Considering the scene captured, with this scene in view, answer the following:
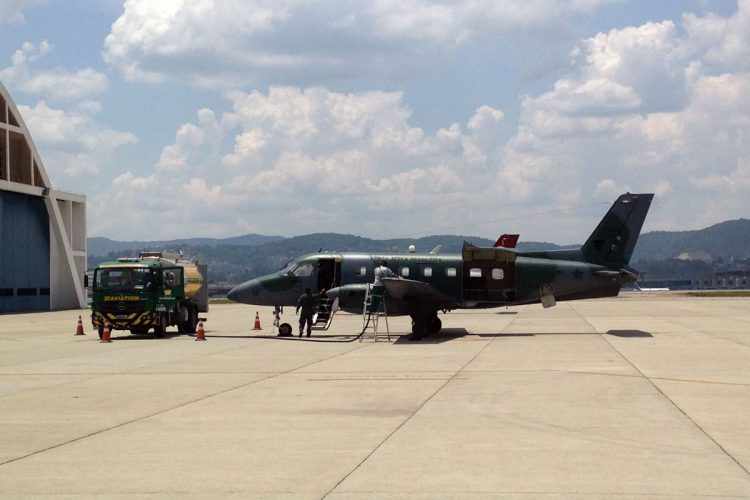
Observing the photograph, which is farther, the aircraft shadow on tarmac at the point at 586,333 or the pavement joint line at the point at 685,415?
the aircraft shadow on tarmac at the point at 586,333

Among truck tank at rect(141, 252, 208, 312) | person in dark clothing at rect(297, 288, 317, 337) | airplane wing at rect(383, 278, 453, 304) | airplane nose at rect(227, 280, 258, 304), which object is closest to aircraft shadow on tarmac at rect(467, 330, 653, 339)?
airplane wing at rect(383, 278, 453, 304)

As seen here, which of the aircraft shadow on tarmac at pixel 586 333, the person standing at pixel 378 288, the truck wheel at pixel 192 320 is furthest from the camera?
the truck wheel at pixel 192 320

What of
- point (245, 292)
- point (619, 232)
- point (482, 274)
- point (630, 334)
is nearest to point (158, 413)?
point (245, 292)

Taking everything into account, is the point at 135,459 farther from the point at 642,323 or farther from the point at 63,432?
the point at 642,323

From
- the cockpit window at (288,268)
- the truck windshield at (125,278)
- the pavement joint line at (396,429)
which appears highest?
the cockpit window at (288,268)

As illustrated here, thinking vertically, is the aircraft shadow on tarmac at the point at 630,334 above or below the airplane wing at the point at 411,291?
below

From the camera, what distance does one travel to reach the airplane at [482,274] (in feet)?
104

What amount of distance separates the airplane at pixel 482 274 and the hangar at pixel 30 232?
34.1 meters

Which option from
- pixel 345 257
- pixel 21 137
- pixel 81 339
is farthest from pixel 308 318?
pixel 21 137

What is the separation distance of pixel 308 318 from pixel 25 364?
10728mm

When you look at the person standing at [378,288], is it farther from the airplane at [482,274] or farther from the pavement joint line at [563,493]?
the pavement joint line at [563,493]

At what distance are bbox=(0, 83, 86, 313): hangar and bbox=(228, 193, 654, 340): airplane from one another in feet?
112

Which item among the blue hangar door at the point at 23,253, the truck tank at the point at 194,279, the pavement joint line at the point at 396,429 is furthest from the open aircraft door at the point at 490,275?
the blue hangar door at the point at 23,253

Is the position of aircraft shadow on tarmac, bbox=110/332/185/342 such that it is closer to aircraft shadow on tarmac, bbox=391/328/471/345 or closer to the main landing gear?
aircraft shadow on tarmac, bbox=391/328/471/345
